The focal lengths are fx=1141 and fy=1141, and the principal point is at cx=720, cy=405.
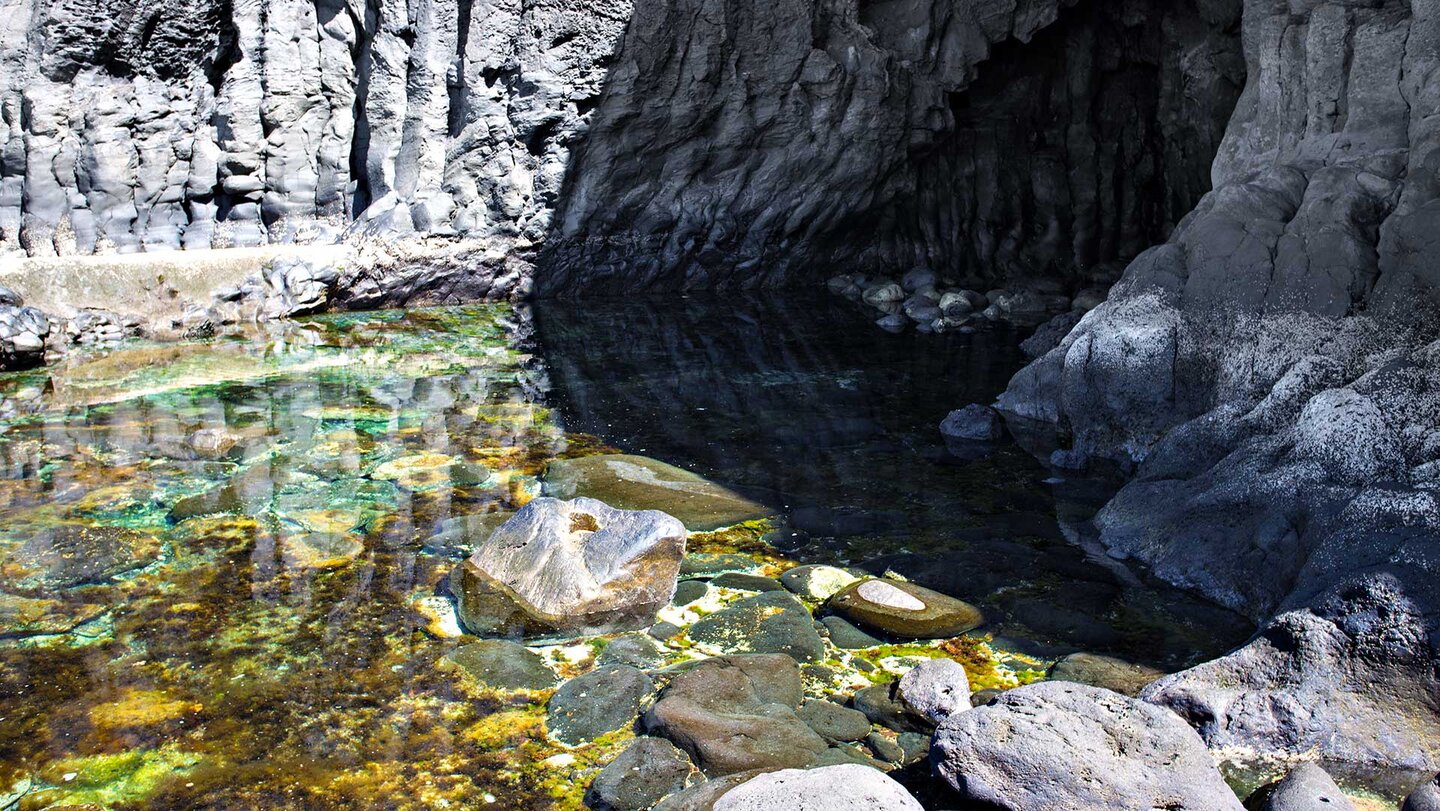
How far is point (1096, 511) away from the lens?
687 centimetres

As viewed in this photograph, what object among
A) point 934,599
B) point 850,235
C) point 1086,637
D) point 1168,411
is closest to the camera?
point 1086,637

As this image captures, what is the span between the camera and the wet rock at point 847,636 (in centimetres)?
507

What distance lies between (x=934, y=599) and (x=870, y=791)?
2.10 metres

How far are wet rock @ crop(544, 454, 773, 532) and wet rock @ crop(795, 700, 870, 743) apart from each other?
219 centimetres

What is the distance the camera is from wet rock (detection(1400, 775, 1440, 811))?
347cm

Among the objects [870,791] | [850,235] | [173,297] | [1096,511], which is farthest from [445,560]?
[850,235]

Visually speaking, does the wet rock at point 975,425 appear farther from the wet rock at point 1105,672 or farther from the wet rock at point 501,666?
the wet rock at point 501,666

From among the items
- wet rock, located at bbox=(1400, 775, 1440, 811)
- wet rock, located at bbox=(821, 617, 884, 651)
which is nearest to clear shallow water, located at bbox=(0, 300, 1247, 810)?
wet rock, located at bbox=(821, 617, 884, 651)

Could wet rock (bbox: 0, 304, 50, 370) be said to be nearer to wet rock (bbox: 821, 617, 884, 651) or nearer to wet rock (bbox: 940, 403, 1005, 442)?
wet rock (bbox: 940, 403, 1005, 442)

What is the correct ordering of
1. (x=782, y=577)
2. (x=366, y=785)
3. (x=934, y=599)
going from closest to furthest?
(x=366, y=785)
(x=934, y=599)
(x=782, y=577)

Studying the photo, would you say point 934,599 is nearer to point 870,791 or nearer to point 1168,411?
point 870,791

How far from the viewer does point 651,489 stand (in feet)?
23.7

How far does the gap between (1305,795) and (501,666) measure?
120 inches

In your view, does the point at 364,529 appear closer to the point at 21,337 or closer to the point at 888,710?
the point at 888,710
